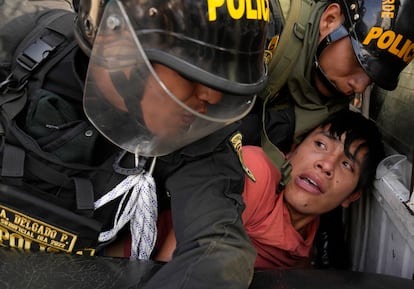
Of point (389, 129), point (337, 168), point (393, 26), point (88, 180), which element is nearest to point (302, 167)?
point (337, 168)

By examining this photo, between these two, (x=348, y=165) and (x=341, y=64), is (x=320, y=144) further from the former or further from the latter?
(x=341, y=64)

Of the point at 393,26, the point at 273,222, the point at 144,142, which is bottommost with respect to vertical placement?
the point at 273,222

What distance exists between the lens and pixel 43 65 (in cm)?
129

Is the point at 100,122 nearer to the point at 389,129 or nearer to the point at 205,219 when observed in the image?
the point at 205,219

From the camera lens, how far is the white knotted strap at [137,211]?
127cm

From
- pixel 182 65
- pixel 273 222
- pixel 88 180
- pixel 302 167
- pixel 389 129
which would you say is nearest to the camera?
pixel 182 65

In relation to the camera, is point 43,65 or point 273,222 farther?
point 273,222

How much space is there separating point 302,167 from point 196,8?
3.18 feet

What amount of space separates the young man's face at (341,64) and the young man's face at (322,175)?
0.20 m

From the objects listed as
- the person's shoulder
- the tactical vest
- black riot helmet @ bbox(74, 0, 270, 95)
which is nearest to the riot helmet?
black riot helmet @ bbox(74, 0, 270, 95)

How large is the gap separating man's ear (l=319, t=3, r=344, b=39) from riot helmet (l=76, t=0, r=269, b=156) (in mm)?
871

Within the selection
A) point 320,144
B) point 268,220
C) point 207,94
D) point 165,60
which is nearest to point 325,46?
point 320,144

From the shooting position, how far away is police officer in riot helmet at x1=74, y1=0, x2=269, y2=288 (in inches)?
40.1

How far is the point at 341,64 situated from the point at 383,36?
0.18 meters
